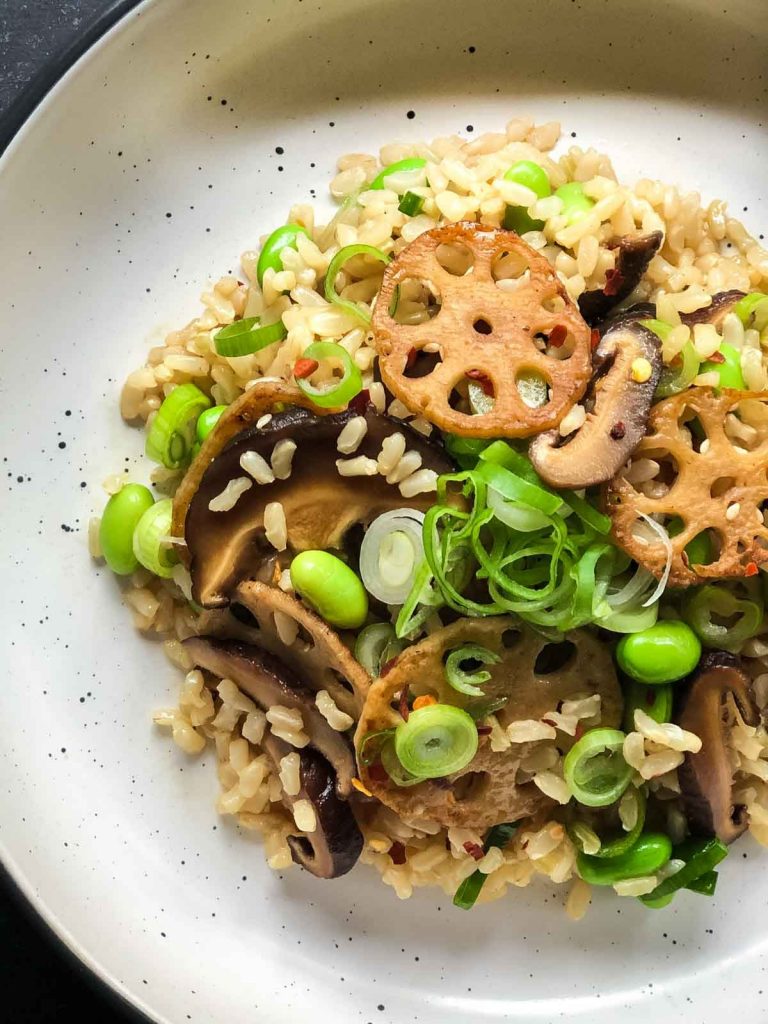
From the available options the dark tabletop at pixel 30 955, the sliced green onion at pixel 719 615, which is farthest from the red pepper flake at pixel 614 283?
the dark tabletop at pixel 30 955

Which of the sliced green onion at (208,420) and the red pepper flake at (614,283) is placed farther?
the sliced green onion at (208,420)

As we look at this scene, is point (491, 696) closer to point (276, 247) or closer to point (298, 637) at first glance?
point (298, 637)

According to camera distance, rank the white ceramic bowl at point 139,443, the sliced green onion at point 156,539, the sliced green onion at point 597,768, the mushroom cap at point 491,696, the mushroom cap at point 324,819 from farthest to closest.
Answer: the white ceramic bowl at point 139,443 < the sliced green onion at point 156,539 < the mushroom cap at point 324,819 < the sliced green onion at point 597,768 < the mushroom cap at point 491,696

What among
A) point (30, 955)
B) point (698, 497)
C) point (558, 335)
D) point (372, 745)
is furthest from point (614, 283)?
point (30, 955)

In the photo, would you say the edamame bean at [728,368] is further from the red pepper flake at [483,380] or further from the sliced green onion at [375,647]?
the sliced green onion at [375,647]

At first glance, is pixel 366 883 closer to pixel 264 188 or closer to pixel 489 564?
pixel 489 564

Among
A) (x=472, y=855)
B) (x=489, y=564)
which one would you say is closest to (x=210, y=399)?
(x=489, y=564)

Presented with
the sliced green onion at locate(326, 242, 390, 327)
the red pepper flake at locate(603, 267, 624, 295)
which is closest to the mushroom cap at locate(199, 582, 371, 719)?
the sliced green onion at locate(326, 242, 390, 327)
